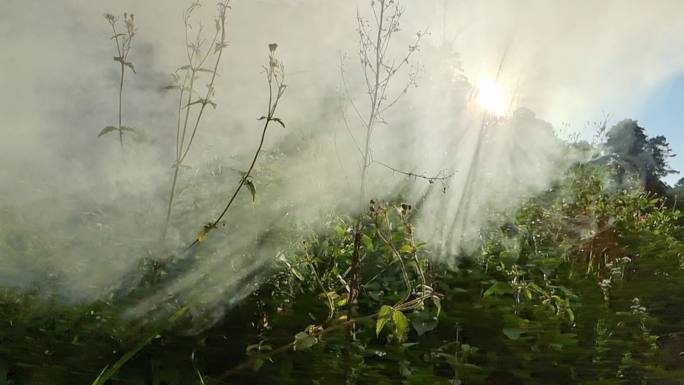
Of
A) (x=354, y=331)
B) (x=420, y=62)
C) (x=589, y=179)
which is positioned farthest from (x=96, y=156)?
(x=589, y=179)

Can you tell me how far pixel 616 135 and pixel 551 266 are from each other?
1.83 metres

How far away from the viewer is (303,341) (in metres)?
1.16

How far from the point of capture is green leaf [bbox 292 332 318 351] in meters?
1.15

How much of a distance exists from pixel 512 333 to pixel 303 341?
539 millimetres

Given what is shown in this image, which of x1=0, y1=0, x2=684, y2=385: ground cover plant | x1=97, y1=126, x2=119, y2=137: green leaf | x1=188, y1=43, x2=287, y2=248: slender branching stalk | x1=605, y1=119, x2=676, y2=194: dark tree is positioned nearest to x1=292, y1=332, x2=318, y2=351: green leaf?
x1=0, y1=0, x2=684, y2=385: ground cover plant

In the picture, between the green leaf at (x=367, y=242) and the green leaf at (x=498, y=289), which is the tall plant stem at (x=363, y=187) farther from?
the green leaf at (x=498, y=289)

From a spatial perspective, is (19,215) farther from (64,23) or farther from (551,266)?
(551,266)

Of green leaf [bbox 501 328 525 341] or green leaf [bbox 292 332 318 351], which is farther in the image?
green leaf [bbox 501 328 525 341]

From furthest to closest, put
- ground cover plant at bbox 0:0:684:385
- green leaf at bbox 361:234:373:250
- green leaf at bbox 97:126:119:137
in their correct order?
1. green leaf at bbox 361:234:373:250
2. green leaf at bbox 97:126:119:137
3. ground cover plant at bbox 0:0:684:385

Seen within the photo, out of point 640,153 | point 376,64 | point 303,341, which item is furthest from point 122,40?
point 640,153

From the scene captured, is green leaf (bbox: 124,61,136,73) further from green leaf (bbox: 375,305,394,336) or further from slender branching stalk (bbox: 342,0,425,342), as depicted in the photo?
green leaf (bbox: 375,305,394,336)

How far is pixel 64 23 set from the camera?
51.4 inches

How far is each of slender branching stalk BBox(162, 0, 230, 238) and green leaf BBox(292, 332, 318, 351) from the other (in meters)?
0.48

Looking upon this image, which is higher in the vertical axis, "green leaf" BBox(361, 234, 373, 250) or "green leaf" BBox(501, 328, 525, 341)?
"green leaf" BBox(361, 234, 373, 250)
